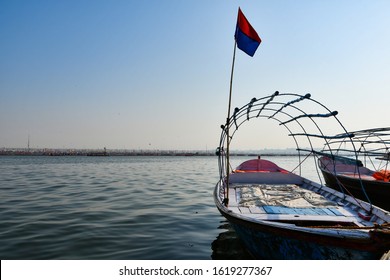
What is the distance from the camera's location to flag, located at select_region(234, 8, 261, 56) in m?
8.91

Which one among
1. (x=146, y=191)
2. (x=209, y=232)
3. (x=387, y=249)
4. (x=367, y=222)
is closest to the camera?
(x=387, y=249)

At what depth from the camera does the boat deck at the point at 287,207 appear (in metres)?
6.54

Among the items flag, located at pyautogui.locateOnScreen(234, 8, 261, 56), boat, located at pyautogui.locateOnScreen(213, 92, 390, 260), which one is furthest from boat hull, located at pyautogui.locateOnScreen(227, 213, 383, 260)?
flag, located at pyautogui.locateOnScreen(234, 8, 261, 56)

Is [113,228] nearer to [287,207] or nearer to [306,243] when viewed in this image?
[287,207]

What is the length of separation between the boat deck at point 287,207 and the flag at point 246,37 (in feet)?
15.0

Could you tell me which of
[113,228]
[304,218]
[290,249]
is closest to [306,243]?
[290,249]

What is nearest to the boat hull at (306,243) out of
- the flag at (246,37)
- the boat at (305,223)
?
the boat at (305,223)

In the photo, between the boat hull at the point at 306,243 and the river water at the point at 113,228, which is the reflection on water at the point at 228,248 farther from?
the boat hull at the point at 306,243

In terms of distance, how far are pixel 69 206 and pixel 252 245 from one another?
30.9ft

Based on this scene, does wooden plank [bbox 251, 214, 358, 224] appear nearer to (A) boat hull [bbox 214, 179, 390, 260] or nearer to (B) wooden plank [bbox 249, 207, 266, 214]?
(B) wooden plank [bbox 249, 207, 266, 214]

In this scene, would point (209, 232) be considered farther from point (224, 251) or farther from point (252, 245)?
point (252, 245)

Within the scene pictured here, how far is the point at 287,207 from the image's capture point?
299 inches

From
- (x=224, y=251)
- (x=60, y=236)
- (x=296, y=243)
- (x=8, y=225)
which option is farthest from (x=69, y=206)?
(x=296, y=243)

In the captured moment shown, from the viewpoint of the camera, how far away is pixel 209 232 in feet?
31.1
